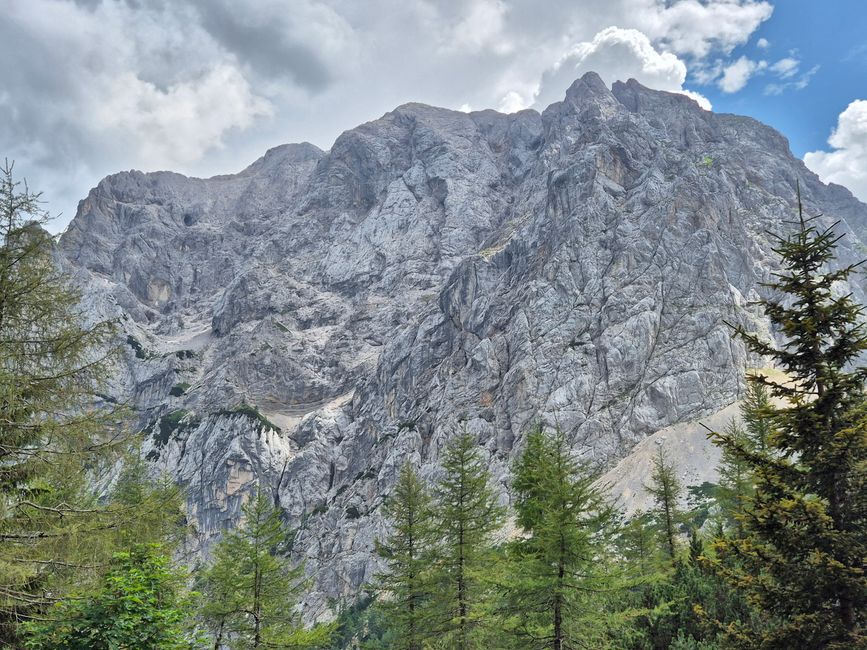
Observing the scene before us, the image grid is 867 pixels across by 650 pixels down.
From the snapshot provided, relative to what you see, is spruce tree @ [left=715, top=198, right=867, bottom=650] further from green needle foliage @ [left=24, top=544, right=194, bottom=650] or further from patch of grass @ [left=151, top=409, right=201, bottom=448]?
patch of grass @ [left=151, top=409, right=201, bottom=448]

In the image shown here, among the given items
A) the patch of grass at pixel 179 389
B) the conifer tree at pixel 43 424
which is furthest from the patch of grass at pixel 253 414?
the conifer tree at pixel 43 424

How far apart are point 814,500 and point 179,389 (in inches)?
8085

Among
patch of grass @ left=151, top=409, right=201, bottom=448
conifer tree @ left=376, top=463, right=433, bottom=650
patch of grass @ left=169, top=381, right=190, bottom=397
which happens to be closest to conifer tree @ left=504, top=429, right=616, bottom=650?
conifer tree @ left=376, top=463, right=433, bottom=650

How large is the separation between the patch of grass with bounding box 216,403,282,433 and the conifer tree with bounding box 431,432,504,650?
149 metres

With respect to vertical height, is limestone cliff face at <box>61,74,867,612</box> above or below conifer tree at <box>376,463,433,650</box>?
above

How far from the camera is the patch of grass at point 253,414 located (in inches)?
6373

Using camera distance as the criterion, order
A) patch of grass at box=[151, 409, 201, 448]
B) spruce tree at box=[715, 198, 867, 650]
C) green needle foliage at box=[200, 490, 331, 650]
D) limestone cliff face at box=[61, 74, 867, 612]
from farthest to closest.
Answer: patch of grass at box=[151, 409, 201, 448] < limestone cliff face at box=[61, 74, 867, 612] < green needle foliage at box=[200, 490, 331, 650] < spruce tree at box=[715, 198, 867, 650]

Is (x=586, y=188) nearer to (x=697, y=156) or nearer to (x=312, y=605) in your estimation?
(x=697, y=156)

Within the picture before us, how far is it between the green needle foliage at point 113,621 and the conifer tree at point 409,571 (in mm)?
13595

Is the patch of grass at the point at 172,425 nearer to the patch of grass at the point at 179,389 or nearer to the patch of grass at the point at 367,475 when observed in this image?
the patch of grass at the point at 179,389

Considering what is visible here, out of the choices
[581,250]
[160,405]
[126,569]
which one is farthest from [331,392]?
[126,569]

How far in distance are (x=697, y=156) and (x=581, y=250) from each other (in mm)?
78540

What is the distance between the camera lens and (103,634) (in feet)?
27.0

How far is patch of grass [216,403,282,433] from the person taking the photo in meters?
162
